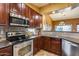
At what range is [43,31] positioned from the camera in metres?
1.55

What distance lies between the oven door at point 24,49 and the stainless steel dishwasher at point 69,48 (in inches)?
21.6

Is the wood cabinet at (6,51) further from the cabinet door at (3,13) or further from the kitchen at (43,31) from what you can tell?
the cabinet door at (3,13)

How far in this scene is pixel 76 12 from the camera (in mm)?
1350

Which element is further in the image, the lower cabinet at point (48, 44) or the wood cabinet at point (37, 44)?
the wood cabinet at point (37, 44)

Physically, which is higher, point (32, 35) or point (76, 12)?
point (76, 12)

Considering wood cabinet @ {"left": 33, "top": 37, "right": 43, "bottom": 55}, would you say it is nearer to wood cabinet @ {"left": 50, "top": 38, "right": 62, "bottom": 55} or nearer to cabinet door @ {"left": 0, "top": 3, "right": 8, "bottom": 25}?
wood cabinet @ {"left": 50, "top": 38, "right": 62, "bottom": 55}

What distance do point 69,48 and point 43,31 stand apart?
521mm

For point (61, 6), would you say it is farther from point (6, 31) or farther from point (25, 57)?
point (6, 31)

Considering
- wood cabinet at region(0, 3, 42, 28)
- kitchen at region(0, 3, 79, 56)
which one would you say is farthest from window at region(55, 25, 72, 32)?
wood cabinet at region(0, 3, 42, 28)

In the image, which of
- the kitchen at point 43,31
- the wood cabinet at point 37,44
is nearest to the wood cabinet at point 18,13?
the kitchen at point 43,31

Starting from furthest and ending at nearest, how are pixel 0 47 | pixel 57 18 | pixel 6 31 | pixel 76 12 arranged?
pixel 6 31 < pixel 57 18 < pixel 76 12 < pixel 0 47

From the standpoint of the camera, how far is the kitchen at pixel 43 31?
137cm

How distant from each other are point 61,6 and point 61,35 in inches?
18.3

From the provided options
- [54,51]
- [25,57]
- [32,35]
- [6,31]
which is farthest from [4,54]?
[54,51]
